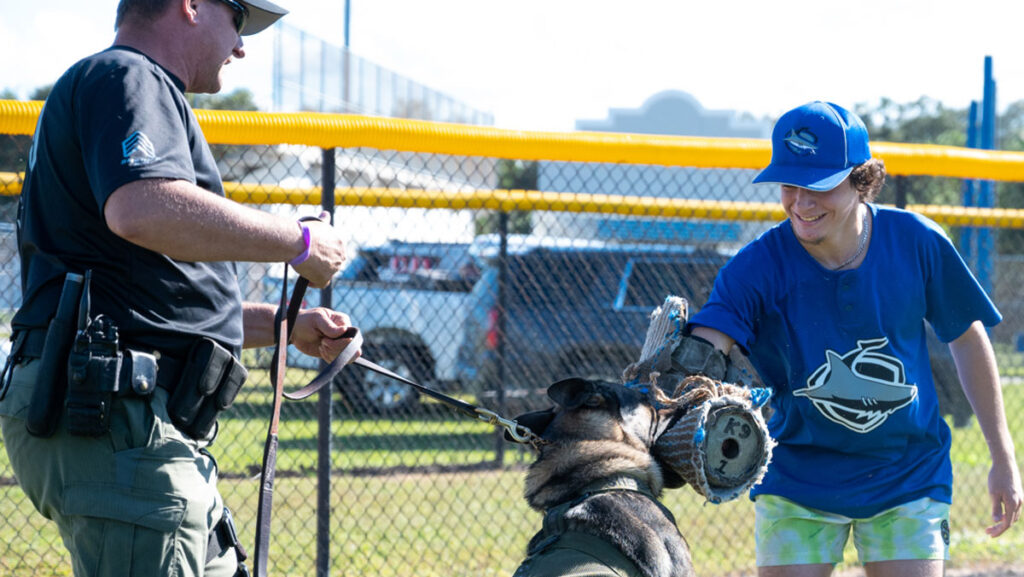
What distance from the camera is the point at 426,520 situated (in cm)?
578

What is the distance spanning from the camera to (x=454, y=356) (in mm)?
7875

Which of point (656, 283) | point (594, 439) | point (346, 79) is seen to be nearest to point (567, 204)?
point (656, 283)

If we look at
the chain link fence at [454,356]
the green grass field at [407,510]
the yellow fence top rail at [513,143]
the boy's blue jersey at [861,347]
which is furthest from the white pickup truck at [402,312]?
the boy's blue jersey at [861,347]

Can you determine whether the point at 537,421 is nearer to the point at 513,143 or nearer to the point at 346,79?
the point at 513,143

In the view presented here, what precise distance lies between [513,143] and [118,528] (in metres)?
2.64

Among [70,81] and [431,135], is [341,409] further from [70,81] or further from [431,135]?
[70,81]

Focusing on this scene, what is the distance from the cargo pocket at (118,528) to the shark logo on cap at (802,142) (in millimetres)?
1927

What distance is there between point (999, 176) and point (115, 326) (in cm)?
450

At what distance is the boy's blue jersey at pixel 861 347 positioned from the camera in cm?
287

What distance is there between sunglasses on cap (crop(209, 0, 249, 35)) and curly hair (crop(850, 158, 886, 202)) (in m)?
1.74

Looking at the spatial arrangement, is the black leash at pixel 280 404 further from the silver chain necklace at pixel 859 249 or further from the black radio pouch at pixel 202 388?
the silver chain necklace at pixel 859 249

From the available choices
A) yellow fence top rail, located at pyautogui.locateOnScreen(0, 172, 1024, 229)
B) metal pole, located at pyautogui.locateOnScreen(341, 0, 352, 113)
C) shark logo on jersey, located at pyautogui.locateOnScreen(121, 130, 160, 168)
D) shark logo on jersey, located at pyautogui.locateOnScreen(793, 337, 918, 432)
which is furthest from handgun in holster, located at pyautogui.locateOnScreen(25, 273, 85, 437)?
metal pole, located at pyautogui.locateOnScreen(341, 0, 352, 113)

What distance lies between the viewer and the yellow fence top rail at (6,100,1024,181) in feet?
12.6

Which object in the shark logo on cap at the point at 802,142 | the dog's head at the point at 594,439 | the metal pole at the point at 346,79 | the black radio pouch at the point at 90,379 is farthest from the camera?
the metal pole at the point at 346,79
